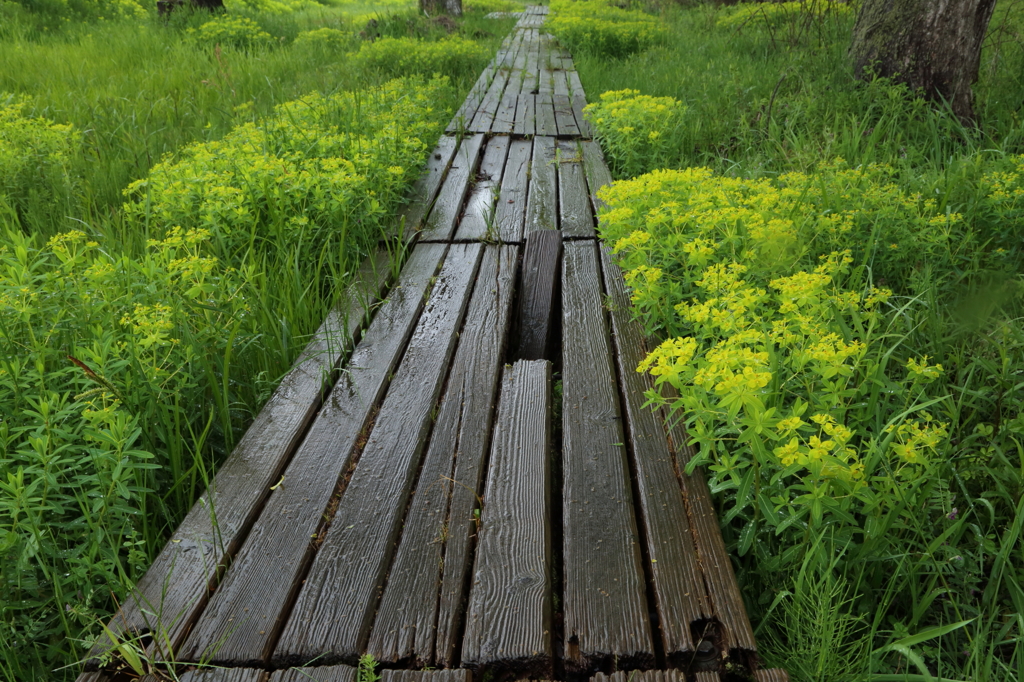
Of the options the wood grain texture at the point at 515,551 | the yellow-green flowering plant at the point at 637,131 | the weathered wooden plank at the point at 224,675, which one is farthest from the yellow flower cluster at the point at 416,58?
the weathered wooden plank at the point at 224,675

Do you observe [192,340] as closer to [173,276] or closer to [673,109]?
[173,276]

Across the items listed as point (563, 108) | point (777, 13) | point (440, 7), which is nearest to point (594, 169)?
point (563, 108)

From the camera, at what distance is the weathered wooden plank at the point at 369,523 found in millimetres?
1519

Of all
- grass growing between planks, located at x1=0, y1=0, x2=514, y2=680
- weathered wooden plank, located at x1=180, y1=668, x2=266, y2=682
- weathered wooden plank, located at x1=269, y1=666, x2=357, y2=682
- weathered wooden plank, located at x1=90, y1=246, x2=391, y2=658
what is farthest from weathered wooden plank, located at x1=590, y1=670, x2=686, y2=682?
grass growing between planks, located at x1=0, y1=0, x2=514, y2=680

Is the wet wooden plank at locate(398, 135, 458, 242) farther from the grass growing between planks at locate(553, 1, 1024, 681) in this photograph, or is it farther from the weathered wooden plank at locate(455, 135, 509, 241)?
the grass growing between planks at locate(553, 1, 1024, 681)

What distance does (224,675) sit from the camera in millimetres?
1438

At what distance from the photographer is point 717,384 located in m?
1.74

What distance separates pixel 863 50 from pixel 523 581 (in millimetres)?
5804

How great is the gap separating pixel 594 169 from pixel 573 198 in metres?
0.62

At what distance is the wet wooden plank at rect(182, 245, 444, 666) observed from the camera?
1.52 metres

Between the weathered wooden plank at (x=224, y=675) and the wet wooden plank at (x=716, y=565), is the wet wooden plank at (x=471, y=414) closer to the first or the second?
the weathered wooden plank at (x=224, y=675)

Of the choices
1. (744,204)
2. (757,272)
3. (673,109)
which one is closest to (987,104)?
(673,109)

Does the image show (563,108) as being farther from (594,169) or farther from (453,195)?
(453,195)

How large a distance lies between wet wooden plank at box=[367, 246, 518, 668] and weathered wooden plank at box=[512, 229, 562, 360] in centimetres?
14
